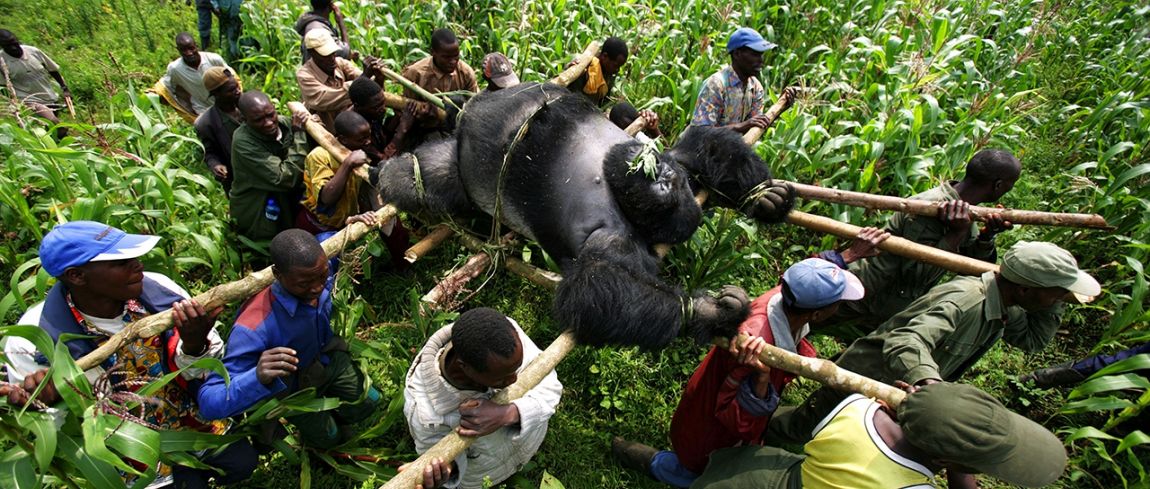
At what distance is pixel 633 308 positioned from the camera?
2717 mm

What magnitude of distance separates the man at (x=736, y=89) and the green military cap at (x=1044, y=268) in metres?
2.22

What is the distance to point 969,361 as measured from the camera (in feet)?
10.8

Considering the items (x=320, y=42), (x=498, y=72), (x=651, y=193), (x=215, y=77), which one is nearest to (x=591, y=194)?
(x=651, y=193)

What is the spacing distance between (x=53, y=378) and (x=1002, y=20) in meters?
8.95

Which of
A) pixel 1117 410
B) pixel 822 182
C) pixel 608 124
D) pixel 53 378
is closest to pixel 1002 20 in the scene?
pixel 822 182

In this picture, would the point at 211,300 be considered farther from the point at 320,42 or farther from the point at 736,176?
the point at 320,42

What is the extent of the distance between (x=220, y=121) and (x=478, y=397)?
3.63 m

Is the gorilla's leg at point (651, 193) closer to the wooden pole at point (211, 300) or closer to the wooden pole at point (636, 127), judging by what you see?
the wooden pole at point (636, 127)

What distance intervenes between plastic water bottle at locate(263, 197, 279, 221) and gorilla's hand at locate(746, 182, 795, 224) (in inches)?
136

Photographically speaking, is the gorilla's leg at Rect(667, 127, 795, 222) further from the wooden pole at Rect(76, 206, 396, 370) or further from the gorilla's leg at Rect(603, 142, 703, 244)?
the wooden pole at Rect(76, 206, 396, 370)

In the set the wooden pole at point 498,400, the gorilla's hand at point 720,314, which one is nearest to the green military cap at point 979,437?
the gorilla's hand at point 720,314

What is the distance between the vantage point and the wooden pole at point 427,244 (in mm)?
3353

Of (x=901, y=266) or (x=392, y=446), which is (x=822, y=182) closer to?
(x=901, y=266)

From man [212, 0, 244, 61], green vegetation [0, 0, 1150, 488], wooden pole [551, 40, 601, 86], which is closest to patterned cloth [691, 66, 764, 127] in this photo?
green vegetation [0, 0, 1150, 488]
